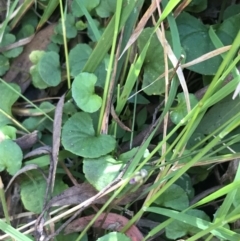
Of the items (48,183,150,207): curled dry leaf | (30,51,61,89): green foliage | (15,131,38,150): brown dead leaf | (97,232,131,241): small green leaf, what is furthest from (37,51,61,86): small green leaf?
(97,232,131,241): small green leaf

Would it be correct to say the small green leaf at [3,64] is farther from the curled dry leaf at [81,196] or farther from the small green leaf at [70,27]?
the curled dry leaf at [81,196]

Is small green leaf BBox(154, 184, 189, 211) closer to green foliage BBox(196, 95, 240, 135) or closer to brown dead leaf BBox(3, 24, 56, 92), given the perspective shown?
green foliage BBox(196, 95, 240, 135)

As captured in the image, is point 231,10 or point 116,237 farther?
point 231,10

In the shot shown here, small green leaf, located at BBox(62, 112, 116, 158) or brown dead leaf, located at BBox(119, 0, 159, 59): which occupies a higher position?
brown dead leaf, located at BBox(119, 0, 159, 59)

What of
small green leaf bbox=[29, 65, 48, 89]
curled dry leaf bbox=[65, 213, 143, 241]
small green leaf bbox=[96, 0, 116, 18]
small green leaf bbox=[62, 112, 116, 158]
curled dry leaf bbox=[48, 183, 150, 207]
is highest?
small green leaf bbox=[96, 0, 116, 18]

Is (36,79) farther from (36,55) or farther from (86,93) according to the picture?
(86,93)

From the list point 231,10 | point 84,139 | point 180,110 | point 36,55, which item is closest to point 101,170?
point 84,139

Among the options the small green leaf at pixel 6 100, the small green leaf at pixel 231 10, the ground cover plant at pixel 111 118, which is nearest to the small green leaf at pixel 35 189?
the ground cover plant at pixel 111 118
